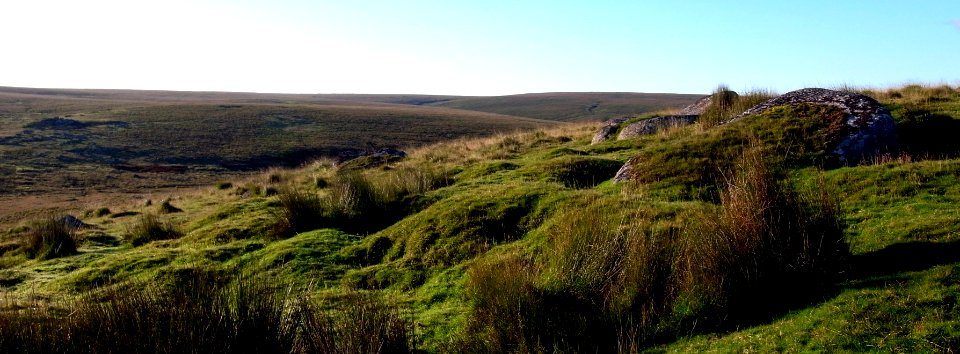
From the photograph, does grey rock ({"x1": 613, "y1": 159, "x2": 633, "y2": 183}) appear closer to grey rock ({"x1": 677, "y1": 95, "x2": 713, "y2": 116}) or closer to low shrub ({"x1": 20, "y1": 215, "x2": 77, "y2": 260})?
grey rock ({"x1": 677, "y1": 95, "x2": 713, "y2": 116})

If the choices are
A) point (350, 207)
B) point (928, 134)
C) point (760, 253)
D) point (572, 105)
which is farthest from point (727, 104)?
point (572, 105)

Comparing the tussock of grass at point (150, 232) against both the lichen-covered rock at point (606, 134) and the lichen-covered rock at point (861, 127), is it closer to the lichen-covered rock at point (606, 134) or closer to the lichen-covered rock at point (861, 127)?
the lichen-covered rock at point (606, 134)

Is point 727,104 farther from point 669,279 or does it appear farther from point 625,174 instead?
point 669,279

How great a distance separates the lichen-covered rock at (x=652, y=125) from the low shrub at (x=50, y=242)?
16.2 meters

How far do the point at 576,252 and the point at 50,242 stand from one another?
→ 13.7 m

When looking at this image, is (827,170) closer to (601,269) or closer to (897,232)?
(897,232)

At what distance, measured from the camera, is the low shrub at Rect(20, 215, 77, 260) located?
1561cm

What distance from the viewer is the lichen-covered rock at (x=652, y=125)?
22.3 m

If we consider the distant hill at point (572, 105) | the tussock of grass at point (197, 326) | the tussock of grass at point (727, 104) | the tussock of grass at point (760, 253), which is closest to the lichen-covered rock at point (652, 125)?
the tussock of grass at point (727, 104)

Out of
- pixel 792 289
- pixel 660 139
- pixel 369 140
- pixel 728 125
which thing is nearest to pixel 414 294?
pixel 792 289

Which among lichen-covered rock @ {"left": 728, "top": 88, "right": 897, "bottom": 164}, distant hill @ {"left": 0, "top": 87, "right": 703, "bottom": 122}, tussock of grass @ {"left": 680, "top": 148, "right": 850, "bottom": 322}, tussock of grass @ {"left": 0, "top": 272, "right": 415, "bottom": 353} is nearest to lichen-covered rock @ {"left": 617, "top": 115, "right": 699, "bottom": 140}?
lichen-covered rock @ {"left": 728, "top": 88, "right": 897, "bottom": 164}

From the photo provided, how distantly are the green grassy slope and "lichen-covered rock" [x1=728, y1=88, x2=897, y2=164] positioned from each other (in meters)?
0.60

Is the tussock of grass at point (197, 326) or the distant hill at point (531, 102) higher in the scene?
the tussock of grass at point (197, 326)

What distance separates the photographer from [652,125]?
2273 cm
